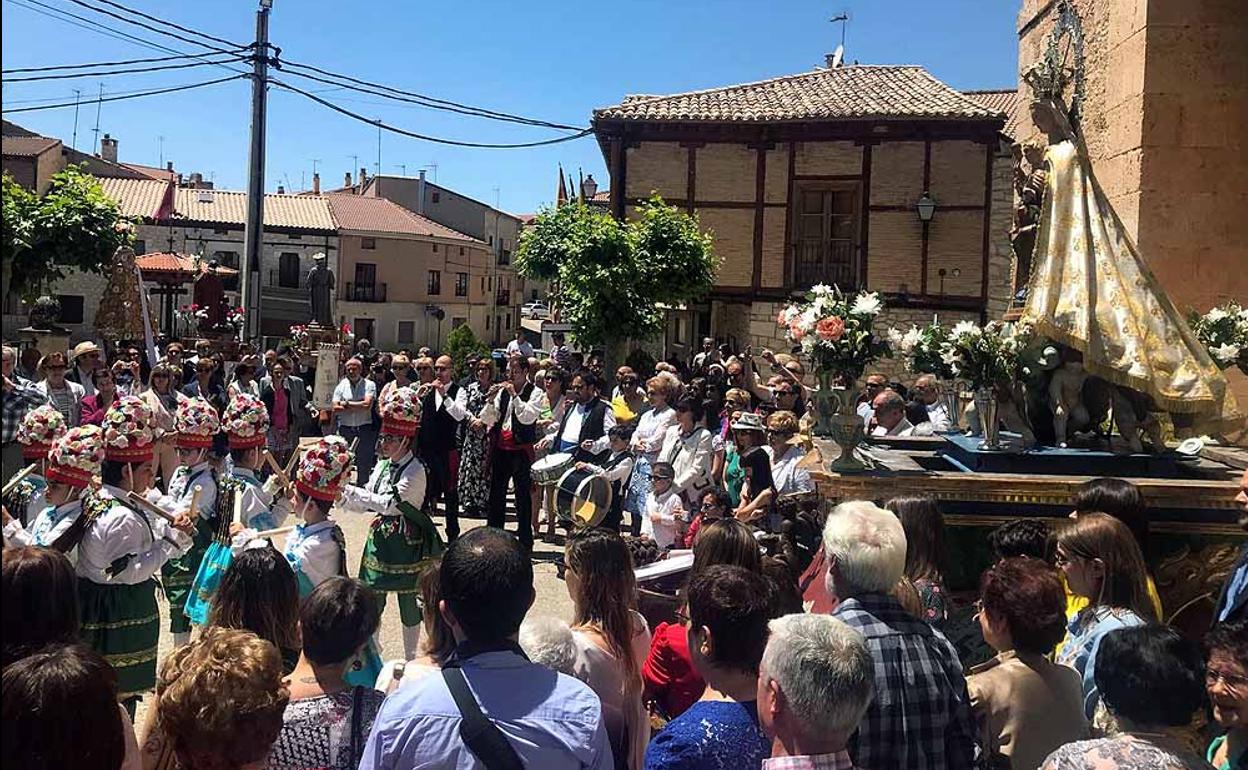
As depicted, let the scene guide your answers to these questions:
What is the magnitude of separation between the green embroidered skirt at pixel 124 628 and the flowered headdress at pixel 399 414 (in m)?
1.79

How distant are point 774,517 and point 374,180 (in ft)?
157

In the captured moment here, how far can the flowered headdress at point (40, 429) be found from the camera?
585 centimetres

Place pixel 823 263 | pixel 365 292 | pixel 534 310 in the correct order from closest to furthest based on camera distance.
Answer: pixel 823 263, pixel 365 292, pixel 534 310

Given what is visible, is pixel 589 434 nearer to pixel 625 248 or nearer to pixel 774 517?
pixel 774 517

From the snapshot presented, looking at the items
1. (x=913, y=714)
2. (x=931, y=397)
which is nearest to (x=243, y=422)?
(x=913, y=714)

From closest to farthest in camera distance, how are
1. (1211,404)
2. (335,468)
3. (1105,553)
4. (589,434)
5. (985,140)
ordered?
1. (1105,553)
2. (335,468)
3. (1211,404)
4. (589,434)
5. (985,140)

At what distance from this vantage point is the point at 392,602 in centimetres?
790

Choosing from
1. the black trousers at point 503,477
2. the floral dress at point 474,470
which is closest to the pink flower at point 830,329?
the black trousers at point 503,477

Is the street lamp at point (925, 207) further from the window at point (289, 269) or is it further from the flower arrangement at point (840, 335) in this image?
the window at point (289, 269)

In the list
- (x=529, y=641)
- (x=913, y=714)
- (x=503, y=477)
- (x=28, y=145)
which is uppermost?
(x=28, y=145)

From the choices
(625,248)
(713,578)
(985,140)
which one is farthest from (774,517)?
(985,140)

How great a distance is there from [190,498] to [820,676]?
443 cm

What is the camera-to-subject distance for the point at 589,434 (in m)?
9.37

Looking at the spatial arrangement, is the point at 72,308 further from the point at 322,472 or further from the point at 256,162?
the point at 322,472
